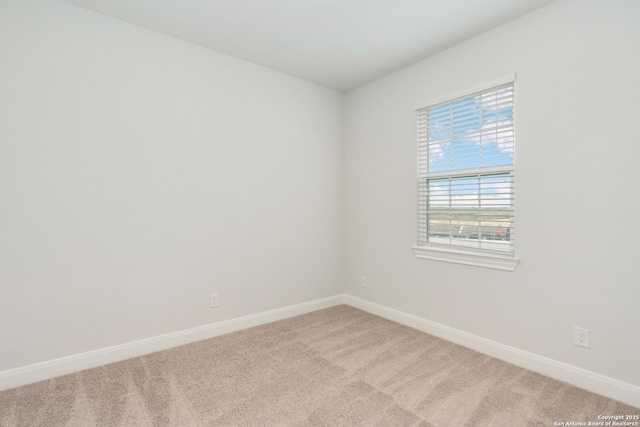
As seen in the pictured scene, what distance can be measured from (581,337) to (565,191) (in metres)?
0.96

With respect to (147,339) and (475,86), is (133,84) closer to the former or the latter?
(147,339)

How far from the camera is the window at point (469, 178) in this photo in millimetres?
2395

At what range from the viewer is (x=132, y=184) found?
242 centimetres

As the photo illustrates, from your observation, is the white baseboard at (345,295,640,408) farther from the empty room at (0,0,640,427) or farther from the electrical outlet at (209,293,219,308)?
the electrical outlet at (209,293,219,308)

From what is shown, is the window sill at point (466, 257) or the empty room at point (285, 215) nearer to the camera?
the empty room at point (285, 215)

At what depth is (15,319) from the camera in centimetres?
202

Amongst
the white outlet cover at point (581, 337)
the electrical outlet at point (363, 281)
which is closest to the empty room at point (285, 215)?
the white outlet cover at point (581, 337)

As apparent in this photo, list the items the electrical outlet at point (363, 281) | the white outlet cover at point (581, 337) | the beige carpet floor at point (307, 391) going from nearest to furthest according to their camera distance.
A: the beige carpet floor at point (307, 391), the white outlet cover at point (581, 337), the electrical outlet at point (363, 281)

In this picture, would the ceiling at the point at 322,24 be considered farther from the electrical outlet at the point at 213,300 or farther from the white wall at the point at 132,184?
the electrical outlet at the point at 213,300

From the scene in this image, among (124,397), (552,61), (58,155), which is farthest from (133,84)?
(552,61)

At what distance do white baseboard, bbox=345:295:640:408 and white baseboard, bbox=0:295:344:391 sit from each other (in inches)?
50.6

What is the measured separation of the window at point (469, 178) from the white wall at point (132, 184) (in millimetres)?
1325

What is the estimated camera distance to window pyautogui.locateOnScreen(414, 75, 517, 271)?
7.86ft

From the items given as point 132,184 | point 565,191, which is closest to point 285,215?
point 132,184
